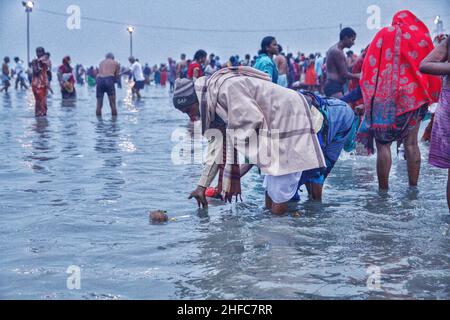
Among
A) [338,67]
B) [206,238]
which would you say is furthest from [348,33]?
[206,238]

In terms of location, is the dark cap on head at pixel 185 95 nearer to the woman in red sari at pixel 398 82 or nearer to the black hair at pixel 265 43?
the woman in red sari at pixel 398 82

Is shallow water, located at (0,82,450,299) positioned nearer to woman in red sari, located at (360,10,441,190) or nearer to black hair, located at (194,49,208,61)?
woman in red sari, located at (360,10,441,190)

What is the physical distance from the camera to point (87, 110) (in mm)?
19359

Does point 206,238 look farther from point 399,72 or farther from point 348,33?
point 348,33

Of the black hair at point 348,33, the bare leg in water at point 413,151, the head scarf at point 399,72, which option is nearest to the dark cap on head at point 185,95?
the head scarf at point 399,72

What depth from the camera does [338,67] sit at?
980 centimetres

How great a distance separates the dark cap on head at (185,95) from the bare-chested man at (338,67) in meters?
4.61

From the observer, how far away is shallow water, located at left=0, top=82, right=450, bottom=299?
12.4ft

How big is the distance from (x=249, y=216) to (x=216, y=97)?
3.74 feet

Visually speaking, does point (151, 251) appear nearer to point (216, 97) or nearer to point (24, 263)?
point (24, 263)

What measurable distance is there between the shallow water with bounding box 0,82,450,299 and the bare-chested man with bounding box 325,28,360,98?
6.10 ft

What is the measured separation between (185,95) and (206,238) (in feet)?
3.36

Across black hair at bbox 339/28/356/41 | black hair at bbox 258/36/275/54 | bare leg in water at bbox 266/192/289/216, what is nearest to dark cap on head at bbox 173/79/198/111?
bare leg in water at bbox 266/192/289/216
